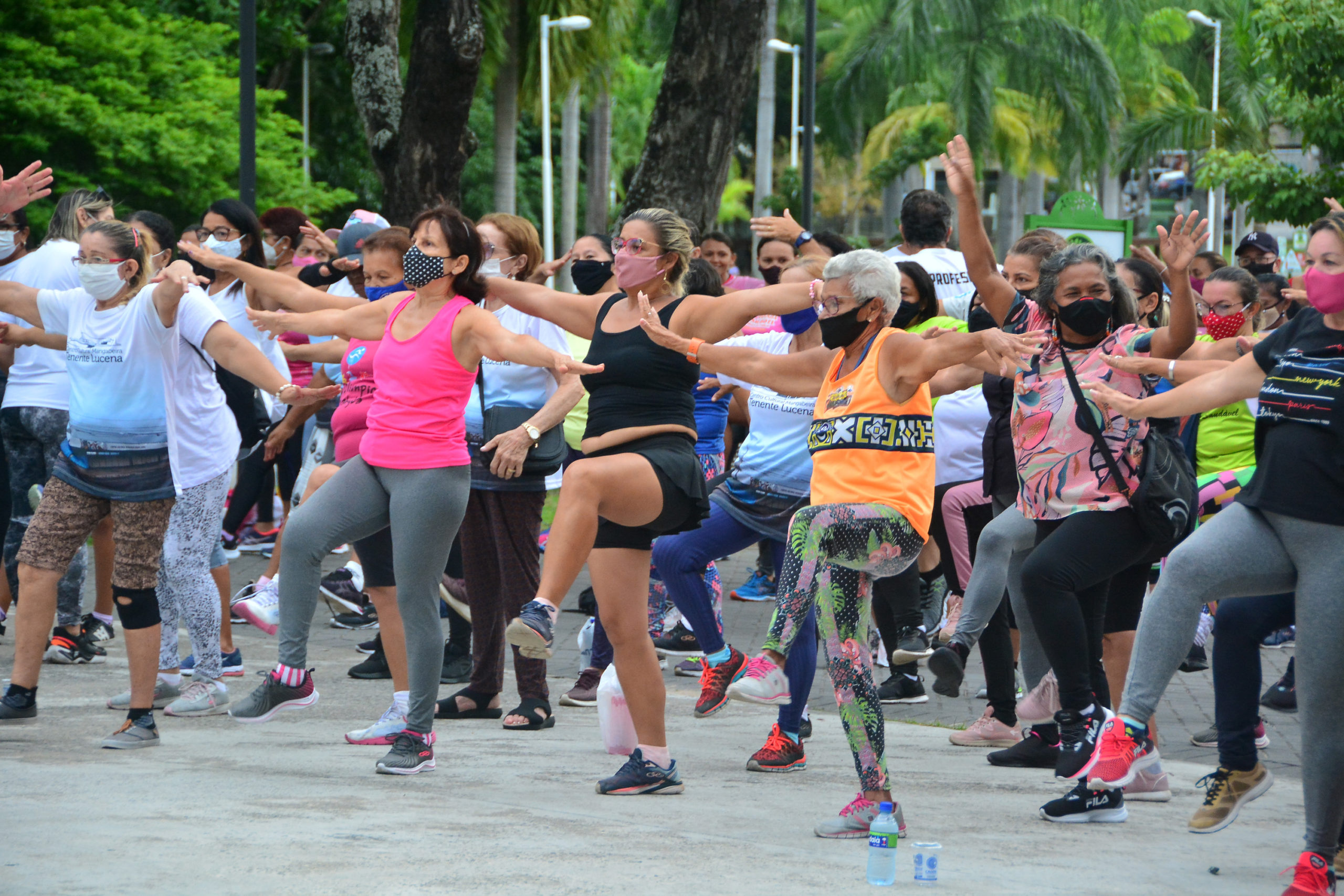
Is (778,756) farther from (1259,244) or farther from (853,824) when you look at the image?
(1259,244)

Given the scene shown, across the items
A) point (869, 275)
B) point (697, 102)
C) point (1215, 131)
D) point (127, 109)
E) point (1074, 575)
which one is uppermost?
point (1215, 131)

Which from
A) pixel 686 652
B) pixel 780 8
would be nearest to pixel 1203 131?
pixel 780 8

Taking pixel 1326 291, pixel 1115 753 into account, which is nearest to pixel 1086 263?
pixel 1326 291

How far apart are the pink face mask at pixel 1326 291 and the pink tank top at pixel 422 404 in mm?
2919

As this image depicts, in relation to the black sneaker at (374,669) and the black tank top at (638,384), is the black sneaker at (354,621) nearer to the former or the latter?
the black sneaker at (374,669)

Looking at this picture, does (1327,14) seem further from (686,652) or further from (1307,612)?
(1307,612)

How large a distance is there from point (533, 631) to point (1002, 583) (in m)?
2.28

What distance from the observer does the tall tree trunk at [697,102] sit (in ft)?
45.3

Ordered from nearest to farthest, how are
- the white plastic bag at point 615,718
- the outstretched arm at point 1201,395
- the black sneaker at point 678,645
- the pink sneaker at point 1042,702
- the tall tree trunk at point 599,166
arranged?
the outstretched arm at point 1201,395 < the white plastic bag at point 615,718 < the pink sneaker at point 1042,702 < the black sneaker at point 678,645 < the tall tree trunk at point 599,166

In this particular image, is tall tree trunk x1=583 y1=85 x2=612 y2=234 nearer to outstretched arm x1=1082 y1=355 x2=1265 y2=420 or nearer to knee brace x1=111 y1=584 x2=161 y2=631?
knee brace x1=111 y1=584 x2=161 y2=631

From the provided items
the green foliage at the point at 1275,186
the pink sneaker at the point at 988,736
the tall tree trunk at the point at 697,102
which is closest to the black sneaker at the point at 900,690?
the pink sneaker at the point at 988,736

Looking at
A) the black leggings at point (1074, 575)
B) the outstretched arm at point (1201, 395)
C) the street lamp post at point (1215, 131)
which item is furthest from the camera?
the street lamp post at point (1215, 131)

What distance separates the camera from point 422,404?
17.7 ft

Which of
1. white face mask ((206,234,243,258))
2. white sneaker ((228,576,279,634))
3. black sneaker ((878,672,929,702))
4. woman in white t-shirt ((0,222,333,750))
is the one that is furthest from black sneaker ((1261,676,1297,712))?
white face mask ((206,234,243,258))
